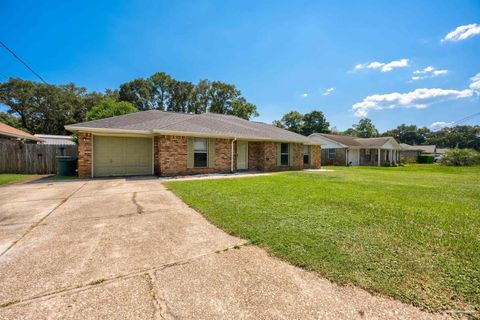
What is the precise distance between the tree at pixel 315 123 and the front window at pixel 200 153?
1272 inches

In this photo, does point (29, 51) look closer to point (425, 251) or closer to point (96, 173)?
point (96, 173)

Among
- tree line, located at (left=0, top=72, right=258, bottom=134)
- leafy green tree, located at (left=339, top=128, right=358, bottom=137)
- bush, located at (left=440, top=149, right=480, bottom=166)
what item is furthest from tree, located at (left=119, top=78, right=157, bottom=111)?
leafy green tree, located at (left=339, top=128, right=358, bottom=137)

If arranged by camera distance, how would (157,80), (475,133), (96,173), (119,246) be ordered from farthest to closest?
(475,133)
(157,80)
(96,173)
(119,246)

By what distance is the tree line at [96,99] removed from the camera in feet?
101

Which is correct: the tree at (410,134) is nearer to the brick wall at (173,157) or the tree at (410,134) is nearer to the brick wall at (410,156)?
the brick wall at (410,156)

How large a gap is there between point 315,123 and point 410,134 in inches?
1970

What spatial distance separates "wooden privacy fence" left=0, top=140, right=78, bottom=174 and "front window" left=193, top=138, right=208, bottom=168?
774cm

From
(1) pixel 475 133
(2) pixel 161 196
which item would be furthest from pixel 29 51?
(1) pixel 475 133

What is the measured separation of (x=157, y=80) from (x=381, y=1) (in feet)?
115

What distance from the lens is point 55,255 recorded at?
2.73 metres

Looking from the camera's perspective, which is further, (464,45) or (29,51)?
(464,45)

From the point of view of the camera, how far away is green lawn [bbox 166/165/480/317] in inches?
84.3

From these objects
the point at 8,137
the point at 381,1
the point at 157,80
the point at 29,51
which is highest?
the point at 157,80

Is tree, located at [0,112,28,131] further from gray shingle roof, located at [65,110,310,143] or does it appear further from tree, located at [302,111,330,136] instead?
tree, located at [302,111,330,136]
